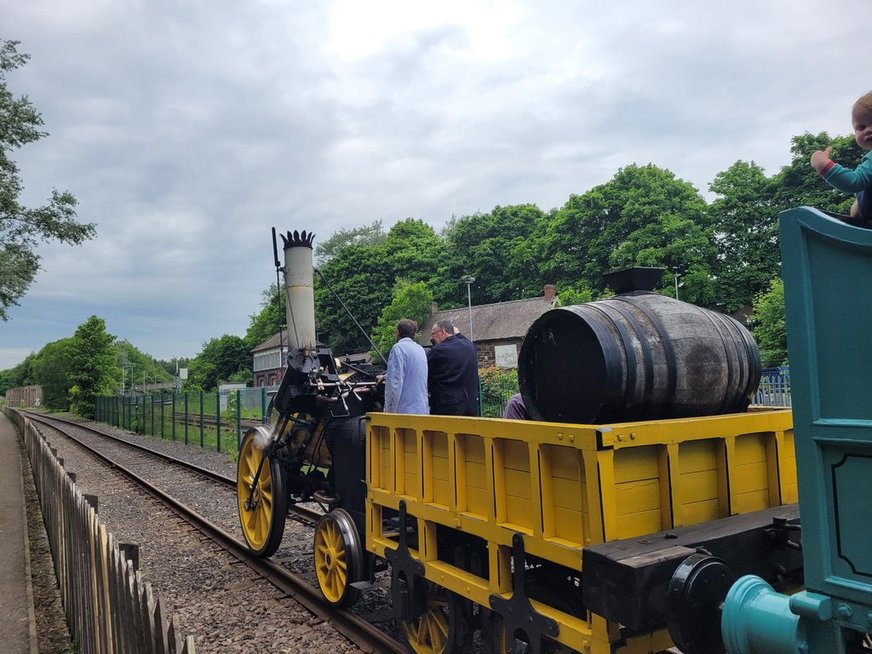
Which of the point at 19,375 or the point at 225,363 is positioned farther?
the point at 19,375

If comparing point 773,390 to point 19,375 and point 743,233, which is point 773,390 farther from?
point 19,375

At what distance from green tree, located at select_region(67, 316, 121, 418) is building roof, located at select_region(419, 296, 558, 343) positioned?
24.8 metres

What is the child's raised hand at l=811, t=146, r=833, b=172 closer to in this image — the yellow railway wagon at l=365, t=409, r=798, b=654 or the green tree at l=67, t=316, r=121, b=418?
the yellow railway wagon at l=365, t=409, r=798, b=654

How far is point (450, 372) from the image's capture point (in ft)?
16.9

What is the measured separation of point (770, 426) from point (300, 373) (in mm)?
4013

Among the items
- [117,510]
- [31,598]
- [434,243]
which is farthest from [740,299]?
[31,598]

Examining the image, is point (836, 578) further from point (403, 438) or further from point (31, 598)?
point (31, 598)

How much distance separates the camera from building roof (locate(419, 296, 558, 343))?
40.0m

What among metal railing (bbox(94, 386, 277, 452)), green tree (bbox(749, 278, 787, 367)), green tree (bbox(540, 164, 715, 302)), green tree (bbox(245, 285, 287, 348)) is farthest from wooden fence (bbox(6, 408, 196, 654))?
green tree (bbox(245, 285, 287, 348))

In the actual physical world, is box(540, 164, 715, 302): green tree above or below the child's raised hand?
above

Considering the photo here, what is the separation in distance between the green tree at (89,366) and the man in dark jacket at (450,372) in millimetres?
49038

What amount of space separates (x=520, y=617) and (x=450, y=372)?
2.39 metres

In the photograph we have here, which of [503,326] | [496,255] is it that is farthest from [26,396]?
[503,326]

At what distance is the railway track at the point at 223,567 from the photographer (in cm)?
484
